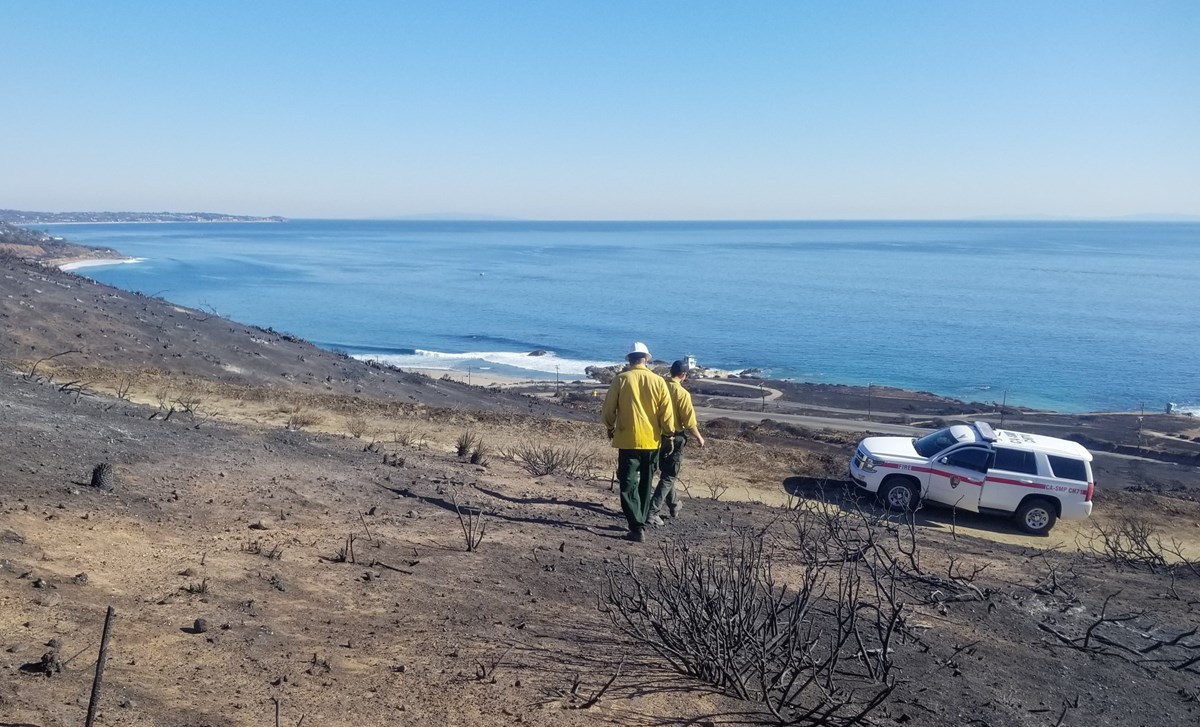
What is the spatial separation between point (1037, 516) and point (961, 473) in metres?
1.32

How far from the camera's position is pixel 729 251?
537ft

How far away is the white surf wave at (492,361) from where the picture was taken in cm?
4822

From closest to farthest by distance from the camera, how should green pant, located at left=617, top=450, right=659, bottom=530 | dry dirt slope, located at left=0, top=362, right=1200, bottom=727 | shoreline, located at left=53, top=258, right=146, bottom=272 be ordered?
dry dirt slope, located at left=0, top=362, right=1200, bottom=727, green pant, located at left=617, top=450, right=659, bottom=530, shoreline, located at left=53, top=258, right=146, bottom=272

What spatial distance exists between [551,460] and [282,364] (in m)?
15.1

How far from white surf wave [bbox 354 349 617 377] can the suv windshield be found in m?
32.8

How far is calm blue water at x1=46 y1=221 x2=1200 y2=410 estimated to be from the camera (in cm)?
5059

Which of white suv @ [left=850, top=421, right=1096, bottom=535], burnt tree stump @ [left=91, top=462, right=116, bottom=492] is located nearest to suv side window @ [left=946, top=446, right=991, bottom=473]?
white suv @ [left=850, top=421, right=1096, bottom=535]

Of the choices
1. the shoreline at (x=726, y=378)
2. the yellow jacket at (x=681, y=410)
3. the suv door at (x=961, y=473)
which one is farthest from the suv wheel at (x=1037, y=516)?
the shoreline at (x=726, y=378)

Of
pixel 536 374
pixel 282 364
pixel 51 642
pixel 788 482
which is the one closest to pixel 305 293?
pixel 536 374

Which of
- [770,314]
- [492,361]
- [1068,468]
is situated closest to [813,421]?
[1068,468]

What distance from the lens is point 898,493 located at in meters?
13.3

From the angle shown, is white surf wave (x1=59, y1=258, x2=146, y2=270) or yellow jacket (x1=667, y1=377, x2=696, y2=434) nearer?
yellow jacket (x1=667, y1=377, x2=696, y2=434)

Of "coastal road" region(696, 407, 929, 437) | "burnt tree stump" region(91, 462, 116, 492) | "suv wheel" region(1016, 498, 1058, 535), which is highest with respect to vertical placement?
"burnt tree stump" region(91, 462, 116, 492)

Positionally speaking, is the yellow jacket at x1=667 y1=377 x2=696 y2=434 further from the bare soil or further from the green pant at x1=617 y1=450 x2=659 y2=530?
the bare soil
